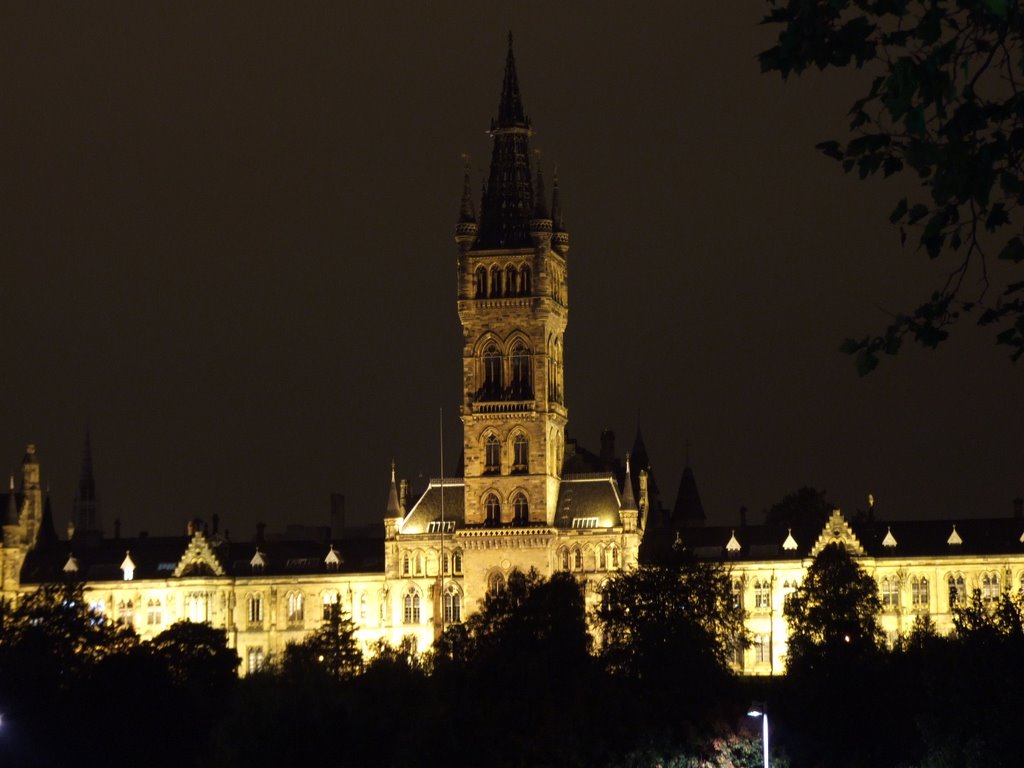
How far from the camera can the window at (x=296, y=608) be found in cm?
16975

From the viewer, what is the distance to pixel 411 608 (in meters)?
162

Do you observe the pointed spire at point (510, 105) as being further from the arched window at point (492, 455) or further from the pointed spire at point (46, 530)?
the pointed spire at point (46, 530)

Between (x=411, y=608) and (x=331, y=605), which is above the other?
(x=411, y=608)

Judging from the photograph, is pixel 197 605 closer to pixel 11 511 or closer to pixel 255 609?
pixel 255 609

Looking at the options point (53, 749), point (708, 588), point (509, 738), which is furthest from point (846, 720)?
point (708, 588)

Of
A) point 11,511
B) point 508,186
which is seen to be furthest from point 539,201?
point 11,511

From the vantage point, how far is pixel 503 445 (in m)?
156

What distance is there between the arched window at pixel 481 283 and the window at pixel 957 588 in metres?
35.8

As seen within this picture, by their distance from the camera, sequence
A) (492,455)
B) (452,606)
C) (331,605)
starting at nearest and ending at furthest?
(331,605) → (492,455) → (452,606)

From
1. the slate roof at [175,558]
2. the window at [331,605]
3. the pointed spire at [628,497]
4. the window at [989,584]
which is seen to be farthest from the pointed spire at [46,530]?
the window at [989,584]

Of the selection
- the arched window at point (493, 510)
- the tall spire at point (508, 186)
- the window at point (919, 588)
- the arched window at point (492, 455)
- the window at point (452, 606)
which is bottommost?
the window at point (452, 606)

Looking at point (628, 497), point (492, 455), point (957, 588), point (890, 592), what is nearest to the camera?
point (492, 455)

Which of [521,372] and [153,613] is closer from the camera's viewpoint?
[521,372]

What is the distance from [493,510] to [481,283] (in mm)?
14479
